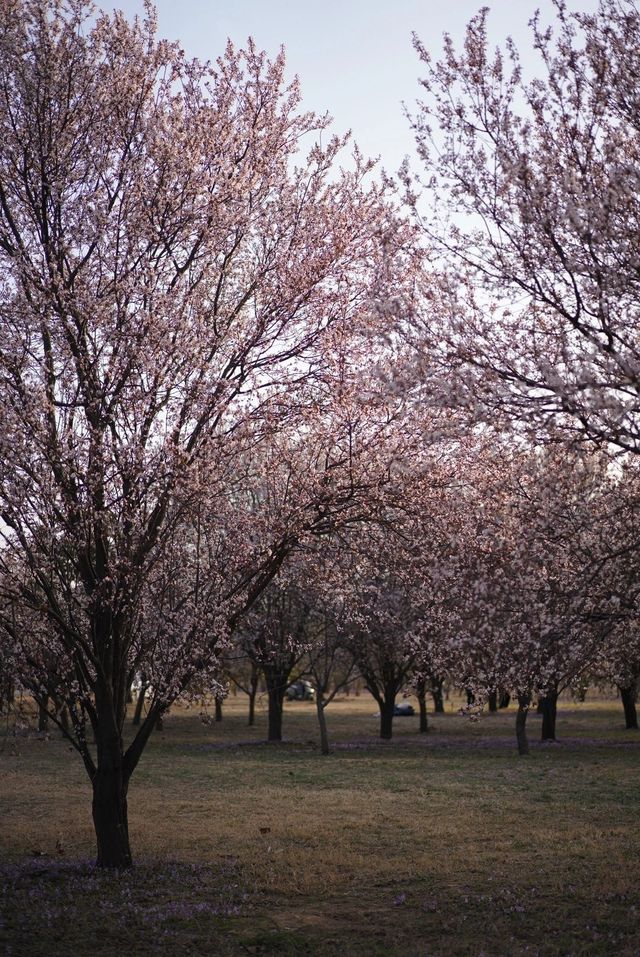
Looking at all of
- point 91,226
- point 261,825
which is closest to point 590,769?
point 261,825

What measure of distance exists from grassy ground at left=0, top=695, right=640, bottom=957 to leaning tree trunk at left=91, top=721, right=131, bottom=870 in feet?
1.23

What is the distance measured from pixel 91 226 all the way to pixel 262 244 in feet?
A: 8.44

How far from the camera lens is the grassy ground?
9.83 metres

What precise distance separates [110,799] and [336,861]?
3584 millimetres

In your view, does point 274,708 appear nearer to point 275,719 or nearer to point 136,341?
point 275,719

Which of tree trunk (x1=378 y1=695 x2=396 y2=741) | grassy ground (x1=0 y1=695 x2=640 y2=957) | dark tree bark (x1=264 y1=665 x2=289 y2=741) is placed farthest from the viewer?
tree trunk (x1=378 y1=695 x2=396 y2=741)

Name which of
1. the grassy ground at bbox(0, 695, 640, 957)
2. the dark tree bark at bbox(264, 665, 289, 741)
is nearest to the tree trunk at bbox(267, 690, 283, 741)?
the dark tree bark at bbox(264, 665, 289, 741)

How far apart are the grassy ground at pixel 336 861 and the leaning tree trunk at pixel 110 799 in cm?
38

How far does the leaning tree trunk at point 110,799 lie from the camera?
43.4 ft

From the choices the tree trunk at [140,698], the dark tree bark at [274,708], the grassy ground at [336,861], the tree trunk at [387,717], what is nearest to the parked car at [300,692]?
the tree trunk at [140,698]

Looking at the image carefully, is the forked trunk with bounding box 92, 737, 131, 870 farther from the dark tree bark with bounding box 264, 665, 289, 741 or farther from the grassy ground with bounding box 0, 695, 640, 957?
the dark tree bark with bounding box 264, 665, 289, 741

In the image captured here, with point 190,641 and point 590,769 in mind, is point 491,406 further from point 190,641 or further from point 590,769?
point 590,769

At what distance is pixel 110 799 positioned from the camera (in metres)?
13.2

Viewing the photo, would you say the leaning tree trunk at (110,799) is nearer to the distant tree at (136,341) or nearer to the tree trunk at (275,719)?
the distant tree at (136,341)
